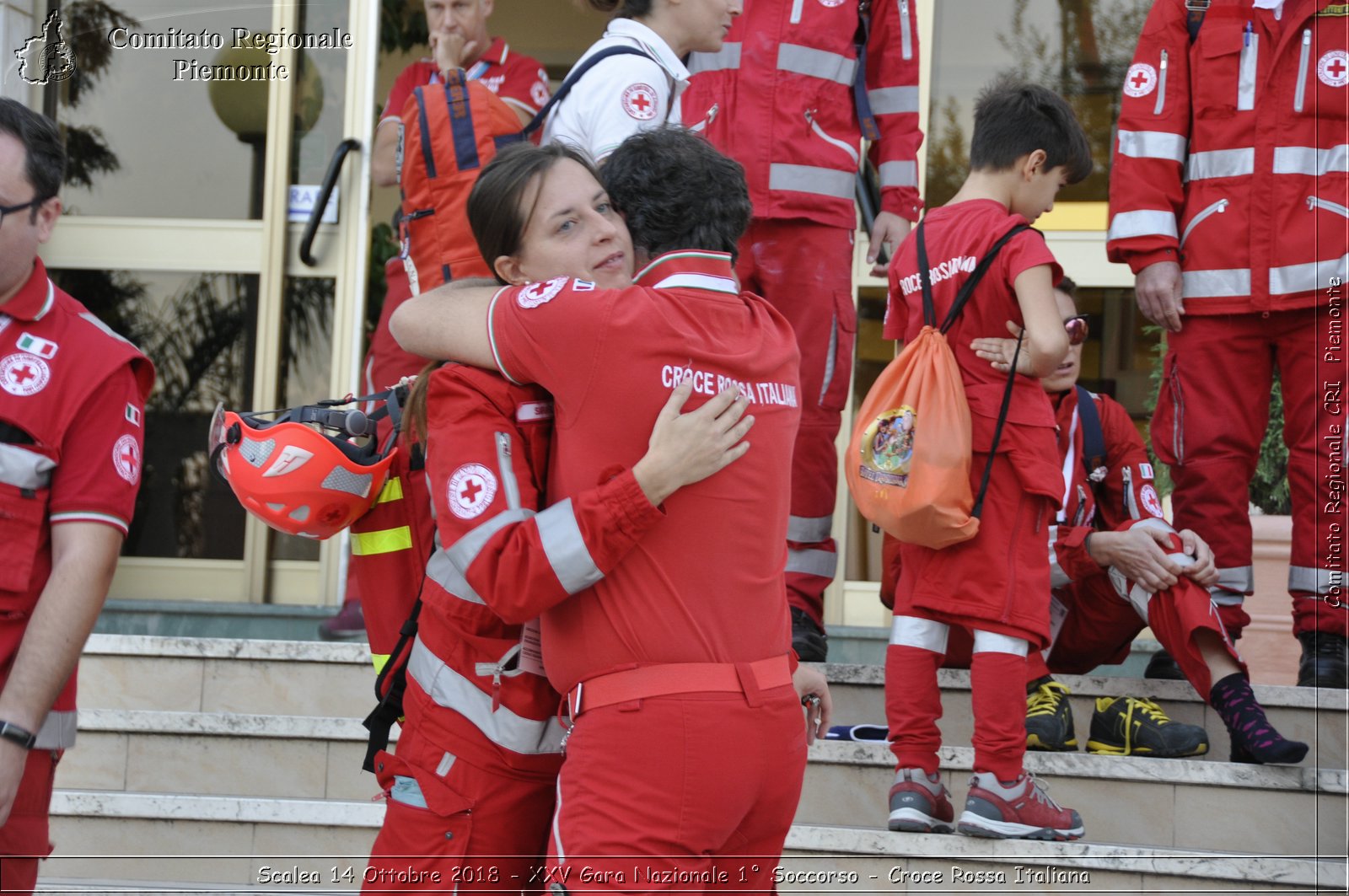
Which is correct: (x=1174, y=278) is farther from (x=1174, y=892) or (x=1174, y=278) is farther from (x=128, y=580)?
(x=128, y=580)

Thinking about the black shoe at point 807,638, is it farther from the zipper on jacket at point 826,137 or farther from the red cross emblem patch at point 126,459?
the red cross emblem patch at point 126,459

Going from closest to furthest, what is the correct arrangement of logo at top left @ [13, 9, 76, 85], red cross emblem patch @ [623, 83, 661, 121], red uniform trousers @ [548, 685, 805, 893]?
1. red uniform trousers @ [548, 685, 805, 893]
2. red cross emblem patch @ [623, 83, 661, 121]
3. logo at top left @ [13, 9, 76, 85]

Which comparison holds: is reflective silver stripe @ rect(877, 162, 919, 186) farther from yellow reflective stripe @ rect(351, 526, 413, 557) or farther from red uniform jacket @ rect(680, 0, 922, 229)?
yellow reflective stripe @ rect(351, 526, 413, 557)

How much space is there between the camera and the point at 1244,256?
4.39 meters

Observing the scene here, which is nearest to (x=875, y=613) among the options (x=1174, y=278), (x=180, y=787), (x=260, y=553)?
(x=1174, y=278)

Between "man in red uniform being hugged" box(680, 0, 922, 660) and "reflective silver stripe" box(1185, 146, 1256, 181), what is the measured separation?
912 mm

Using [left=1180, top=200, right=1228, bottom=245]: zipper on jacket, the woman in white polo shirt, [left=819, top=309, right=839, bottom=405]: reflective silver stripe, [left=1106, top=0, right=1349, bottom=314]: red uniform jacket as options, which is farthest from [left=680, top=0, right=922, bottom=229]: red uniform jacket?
[left=1180, top=200, right=1228, bottom=245]: zipper on jacket

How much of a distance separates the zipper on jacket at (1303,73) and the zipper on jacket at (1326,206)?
0.94ft

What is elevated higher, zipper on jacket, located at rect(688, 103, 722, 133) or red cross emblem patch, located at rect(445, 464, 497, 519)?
zipper on jacket, located at rect(688, 103, 722, 133)

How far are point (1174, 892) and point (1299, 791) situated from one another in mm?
542

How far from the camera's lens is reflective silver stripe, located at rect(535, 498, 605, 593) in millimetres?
2018

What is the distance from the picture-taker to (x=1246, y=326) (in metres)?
4.43

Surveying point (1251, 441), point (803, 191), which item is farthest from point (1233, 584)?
point (803, 191)

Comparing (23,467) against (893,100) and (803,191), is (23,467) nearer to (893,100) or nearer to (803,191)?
(803,191)
